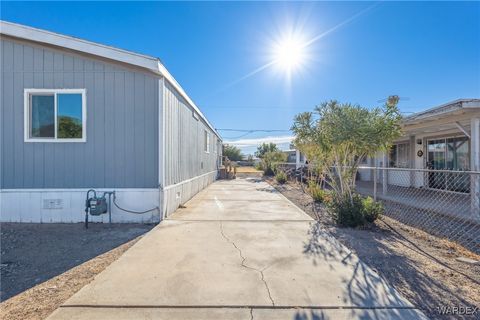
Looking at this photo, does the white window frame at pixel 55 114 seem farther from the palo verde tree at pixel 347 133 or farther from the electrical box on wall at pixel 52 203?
the palo verde tree at pixel 347 133

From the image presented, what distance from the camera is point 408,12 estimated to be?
8188mm

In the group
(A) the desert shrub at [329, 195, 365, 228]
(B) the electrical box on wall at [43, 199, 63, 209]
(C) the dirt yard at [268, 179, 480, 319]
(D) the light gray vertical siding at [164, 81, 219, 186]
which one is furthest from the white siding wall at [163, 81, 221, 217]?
(A) the desert shrub at [329, 195, 365, 228]

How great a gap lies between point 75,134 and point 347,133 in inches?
242

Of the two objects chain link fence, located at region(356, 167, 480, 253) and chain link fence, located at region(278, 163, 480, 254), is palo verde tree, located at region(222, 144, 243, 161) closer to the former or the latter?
chain link fence, located at region(278, 163, 480, 254)

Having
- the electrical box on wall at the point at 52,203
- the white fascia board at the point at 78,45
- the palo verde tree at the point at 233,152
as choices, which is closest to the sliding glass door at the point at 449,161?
the white fascia board at the point at 78,45

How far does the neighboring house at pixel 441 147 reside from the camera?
6.43 metres

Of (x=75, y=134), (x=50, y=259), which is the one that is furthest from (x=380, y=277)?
(x=75, y=134)

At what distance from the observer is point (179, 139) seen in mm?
7777

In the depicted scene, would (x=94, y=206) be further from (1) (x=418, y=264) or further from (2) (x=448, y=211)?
(2) (x=448, y=211)

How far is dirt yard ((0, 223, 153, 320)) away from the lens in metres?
2.63

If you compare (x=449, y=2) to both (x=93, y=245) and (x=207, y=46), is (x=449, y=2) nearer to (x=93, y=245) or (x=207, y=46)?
(x=207, y=46)

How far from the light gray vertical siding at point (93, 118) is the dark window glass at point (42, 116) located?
0.22 m

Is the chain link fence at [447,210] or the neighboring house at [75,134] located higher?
the neighboring house at [75,134]

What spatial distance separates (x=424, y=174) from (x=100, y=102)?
41.8 feet
